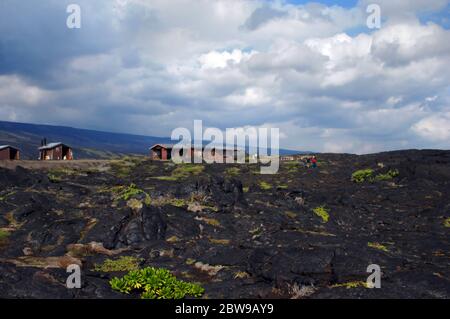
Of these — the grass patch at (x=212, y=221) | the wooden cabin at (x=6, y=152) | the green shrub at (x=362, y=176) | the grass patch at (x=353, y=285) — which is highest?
the wooden cabin at (x=6, y=152)

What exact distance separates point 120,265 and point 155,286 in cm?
605

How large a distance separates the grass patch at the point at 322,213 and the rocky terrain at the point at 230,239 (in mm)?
84

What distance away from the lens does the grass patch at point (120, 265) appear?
78.7 ft

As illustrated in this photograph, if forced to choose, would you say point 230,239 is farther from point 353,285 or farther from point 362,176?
point 362,176

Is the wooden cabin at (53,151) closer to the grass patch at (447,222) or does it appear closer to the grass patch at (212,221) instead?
the grass patch at (212,221)

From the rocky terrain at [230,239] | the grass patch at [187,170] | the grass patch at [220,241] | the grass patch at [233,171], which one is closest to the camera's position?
the rocky terrain at [230,239]

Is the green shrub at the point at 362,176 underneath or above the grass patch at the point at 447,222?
above

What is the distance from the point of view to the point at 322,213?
38938 mm

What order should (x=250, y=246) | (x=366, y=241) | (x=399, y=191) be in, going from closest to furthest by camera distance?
1. (x=250, y=246)
2. (x=366, y=241)
3. (x=399, y=191)

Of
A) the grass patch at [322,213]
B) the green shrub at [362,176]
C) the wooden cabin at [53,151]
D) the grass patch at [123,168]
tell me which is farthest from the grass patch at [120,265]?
the wooden cabin at [53,151]
